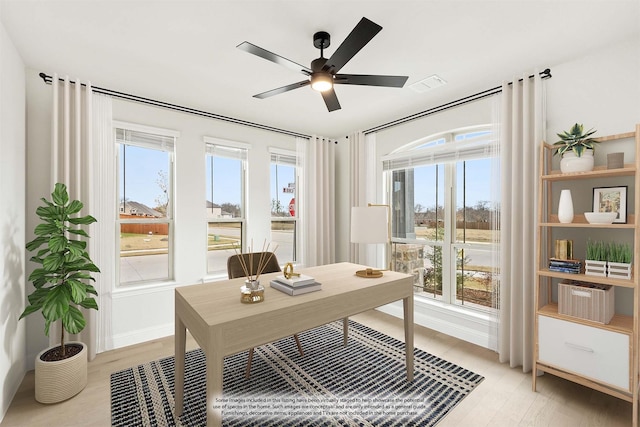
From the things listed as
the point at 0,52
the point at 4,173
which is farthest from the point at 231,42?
the point at 4,173

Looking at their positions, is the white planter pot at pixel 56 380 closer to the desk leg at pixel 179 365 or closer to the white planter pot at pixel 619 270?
Result: the desk leg at pixel 179 365

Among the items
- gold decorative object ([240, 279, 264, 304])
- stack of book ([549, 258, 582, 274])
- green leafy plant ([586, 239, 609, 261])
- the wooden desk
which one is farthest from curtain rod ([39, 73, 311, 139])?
green leafy plant ([586, 239, 609, 261])

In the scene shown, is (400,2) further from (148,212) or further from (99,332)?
(99,332)

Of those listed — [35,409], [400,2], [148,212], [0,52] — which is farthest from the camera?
[148,212]

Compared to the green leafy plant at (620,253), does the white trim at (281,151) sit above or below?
above

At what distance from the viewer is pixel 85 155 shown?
262cm

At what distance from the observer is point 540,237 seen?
227 centimetres

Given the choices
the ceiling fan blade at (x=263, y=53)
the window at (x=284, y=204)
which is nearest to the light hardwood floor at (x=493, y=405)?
the window at (x=284, y=204)

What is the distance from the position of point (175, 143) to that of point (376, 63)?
2.30m

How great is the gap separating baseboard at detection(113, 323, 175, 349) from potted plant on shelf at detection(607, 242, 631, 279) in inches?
153

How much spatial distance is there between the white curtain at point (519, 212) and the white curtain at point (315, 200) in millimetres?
2282

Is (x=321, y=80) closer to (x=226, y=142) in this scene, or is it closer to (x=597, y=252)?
(x=226, y=142)

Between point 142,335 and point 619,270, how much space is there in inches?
159

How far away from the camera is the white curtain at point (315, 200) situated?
4.25 meters
